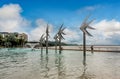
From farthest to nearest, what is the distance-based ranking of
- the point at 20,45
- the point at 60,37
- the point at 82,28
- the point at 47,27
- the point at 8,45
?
the point at 20,45 < the point at 8,45 < the point at 60,37 < the point at 47,27 < the point at 82,28

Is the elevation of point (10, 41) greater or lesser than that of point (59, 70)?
greater

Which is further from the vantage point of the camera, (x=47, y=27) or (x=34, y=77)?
(x=47, y=27)

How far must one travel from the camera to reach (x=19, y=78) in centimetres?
1766

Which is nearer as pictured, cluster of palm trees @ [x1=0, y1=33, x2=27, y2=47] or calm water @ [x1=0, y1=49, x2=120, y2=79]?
calm water @ [x1=0, y1=49, x2=120, y2=79]

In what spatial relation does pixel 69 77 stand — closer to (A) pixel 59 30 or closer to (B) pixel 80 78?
(B) pixel 80 78

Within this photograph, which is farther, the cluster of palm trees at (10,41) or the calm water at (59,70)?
the cluster of palm trees at (10,41)

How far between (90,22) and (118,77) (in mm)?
24208

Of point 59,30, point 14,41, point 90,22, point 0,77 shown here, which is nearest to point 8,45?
point 14,41

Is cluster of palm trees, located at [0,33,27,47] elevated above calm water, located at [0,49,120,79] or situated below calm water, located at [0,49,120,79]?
above

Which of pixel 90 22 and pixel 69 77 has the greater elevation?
pixel 90 22

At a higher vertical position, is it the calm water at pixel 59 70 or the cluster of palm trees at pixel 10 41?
the cluster of palm trees at pixel 10 41

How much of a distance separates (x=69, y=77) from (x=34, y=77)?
→ 2910 millimetres

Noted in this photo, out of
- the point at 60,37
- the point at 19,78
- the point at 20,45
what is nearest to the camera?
the point at 19,78

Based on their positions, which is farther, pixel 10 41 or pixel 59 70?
pixel 10 41
